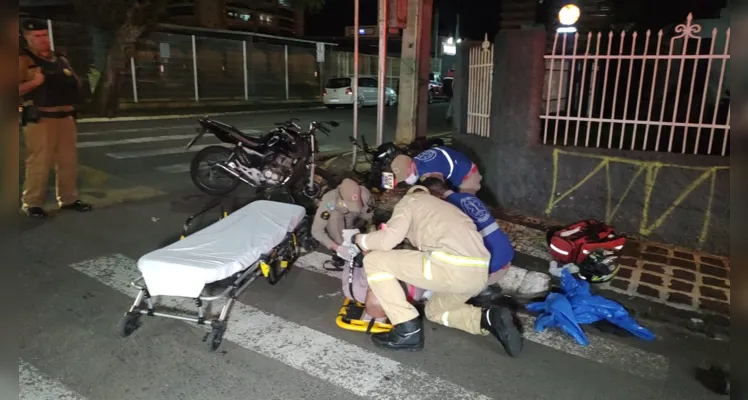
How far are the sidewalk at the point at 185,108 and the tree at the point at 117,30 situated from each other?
24.3 inches

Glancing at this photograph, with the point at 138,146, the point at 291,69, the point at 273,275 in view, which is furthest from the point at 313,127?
the point at 291,69

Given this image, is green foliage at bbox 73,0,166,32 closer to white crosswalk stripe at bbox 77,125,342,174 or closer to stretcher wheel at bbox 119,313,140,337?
white crosswalk stripe at bbox 77,125,342,174

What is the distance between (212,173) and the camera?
25.1ft

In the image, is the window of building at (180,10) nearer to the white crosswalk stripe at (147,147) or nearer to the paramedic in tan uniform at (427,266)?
the white crosswalk stripe at (147,147)

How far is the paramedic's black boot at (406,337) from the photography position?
12.2 ft

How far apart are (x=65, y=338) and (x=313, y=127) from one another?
437 cm

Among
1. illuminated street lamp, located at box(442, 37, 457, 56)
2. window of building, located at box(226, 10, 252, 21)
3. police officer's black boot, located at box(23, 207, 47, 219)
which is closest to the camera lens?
police officer's black boot, located at box(23, 207, 47, 219)

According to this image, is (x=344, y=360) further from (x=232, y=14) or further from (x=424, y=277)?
(x=232, y=14)

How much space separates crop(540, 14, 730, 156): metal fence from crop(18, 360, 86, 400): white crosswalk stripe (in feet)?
16.2

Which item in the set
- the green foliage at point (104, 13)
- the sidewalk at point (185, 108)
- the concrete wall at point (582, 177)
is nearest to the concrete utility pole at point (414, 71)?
the concrete wall at point (582, 177)

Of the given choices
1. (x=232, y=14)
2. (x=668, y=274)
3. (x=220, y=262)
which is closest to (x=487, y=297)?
(x=668, y=274)

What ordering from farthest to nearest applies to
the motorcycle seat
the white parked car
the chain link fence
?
1. the white parked car
2. the chain link fence
3. the motorcycle seat

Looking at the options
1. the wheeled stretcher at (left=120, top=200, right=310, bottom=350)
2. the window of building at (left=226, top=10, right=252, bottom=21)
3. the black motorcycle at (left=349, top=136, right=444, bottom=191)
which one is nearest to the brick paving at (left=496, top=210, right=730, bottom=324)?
the black motorcycle at (left=349, top=136, right=444, bottom=191)

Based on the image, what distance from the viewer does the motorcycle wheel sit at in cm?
746
